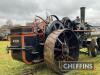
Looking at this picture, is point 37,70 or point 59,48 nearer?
point 59,48

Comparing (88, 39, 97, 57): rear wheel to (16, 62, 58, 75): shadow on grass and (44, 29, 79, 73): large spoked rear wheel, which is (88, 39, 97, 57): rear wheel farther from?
(16, 62, 58, 75): shadow on grass

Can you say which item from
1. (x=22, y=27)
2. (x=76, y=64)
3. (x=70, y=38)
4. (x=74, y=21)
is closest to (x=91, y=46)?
(x=74, y=21)

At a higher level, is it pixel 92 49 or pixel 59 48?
pixel 59 48

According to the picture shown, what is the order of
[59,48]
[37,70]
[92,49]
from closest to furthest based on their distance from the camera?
[59,48], [37,70], [92,49]

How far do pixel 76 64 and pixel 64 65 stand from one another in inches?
14.6

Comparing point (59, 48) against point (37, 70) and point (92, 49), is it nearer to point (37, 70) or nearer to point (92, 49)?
point (37, 70)

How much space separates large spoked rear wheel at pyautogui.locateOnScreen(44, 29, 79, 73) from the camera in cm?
718

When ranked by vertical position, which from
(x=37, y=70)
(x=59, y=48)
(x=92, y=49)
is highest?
(x=59, y=48)

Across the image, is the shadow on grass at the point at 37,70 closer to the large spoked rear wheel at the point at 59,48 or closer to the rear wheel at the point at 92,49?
the large spoked rear wheel at the point at 59,48

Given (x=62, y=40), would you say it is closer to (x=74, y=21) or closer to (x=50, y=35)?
(x=50, y=35)

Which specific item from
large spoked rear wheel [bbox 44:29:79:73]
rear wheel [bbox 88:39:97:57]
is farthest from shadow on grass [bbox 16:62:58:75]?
rear wheel [bbox 88:39:97:57]


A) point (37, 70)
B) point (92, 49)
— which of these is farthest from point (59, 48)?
point (92, 49)

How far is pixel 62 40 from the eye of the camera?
8.12 m

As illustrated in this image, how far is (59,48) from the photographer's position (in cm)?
798
